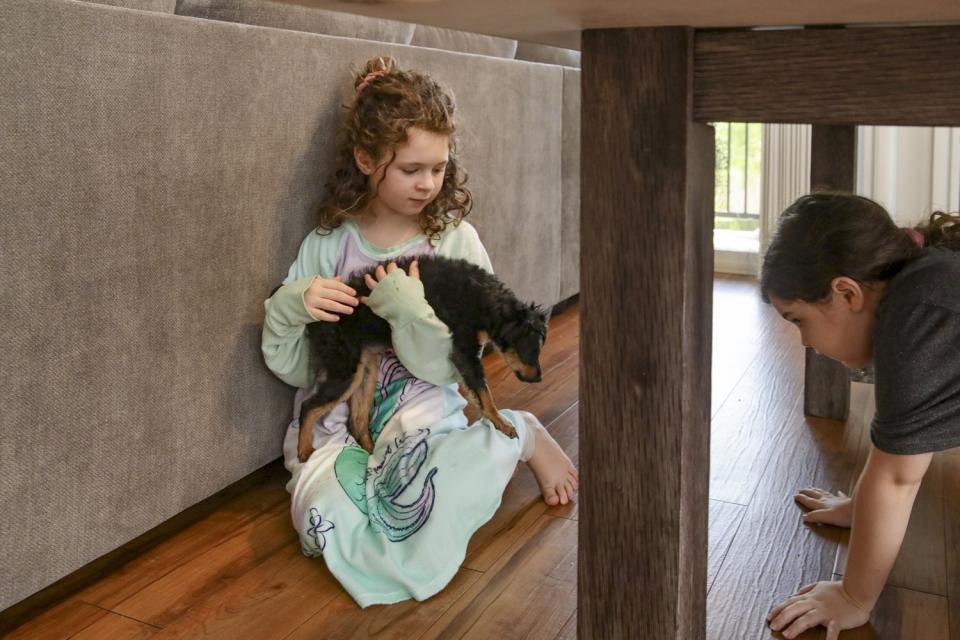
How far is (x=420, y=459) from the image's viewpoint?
1376 millimetres

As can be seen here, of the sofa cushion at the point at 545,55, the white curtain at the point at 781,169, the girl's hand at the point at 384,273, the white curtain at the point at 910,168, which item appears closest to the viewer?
the girl's hand at the point at 384,273

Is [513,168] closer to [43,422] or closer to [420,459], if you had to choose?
[420,459]

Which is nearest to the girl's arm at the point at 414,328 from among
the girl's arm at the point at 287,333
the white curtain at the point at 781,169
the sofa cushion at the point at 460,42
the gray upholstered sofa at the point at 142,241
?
the girl's arm at the point at 287,333

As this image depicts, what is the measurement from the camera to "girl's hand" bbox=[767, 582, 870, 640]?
1.10 m

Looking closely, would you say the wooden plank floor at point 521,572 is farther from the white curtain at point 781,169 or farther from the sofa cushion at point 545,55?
the white curtain at point 781,169

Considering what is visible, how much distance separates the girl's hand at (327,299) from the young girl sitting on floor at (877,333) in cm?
60

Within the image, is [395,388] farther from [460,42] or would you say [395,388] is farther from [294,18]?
[460,42]

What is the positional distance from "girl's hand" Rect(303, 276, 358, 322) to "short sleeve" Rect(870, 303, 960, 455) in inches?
29.2

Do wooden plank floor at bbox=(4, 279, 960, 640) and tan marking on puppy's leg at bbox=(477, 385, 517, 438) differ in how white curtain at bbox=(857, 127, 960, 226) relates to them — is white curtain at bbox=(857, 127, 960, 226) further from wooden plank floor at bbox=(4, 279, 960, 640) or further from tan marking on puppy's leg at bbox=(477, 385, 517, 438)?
tan marking on puppy's leg at bbox=(477, 385, 517, 438)

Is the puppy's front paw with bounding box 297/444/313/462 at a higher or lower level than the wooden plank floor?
higher

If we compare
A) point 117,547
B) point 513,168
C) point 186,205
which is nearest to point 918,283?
point 186,205

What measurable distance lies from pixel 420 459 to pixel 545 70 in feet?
4.55

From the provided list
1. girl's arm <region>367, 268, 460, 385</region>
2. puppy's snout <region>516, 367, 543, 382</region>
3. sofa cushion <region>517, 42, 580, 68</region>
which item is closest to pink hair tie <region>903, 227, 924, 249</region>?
puppy's snout <region>516, 367, 543, 382</region>

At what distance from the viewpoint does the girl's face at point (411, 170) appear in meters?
1.44
